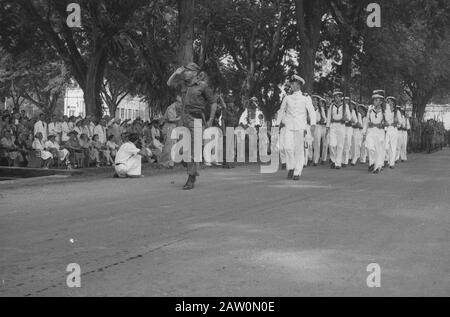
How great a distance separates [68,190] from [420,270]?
27.8 ft

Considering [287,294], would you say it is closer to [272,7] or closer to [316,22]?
[316,22]

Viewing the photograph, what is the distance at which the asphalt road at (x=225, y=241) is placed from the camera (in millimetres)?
5684

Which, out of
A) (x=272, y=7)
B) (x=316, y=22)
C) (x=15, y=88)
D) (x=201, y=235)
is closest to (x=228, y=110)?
(x=316, y=22)

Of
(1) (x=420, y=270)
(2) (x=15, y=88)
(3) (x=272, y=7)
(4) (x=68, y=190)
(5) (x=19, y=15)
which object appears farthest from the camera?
(2) (x=15, y=88)

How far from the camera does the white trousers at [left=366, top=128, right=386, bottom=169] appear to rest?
19.2 meters

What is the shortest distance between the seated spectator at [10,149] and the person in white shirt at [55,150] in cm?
79

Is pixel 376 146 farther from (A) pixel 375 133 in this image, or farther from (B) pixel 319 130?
(B) pixel 319 130

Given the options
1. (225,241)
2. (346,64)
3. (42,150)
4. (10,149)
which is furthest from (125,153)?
(346,64)

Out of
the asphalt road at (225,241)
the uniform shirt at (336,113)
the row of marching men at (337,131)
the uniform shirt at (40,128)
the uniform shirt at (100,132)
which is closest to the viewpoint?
the asphalt road at (225,241)

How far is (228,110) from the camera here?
2264 centimetres

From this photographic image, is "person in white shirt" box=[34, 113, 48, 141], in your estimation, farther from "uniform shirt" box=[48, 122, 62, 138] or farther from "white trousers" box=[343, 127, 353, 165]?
"white trousers" box=[343, 127, 353, 165]

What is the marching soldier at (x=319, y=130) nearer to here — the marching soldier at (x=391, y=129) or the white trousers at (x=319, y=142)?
the white trousers at (x=319, y=142)

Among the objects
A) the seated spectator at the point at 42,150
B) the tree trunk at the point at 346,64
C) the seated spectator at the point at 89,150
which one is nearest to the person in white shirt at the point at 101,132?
the seated spectator at the point at 89,150

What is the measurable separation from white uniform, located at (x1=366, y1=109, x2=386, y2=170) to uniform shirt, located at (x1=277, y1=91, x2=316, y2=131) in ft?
11.6
